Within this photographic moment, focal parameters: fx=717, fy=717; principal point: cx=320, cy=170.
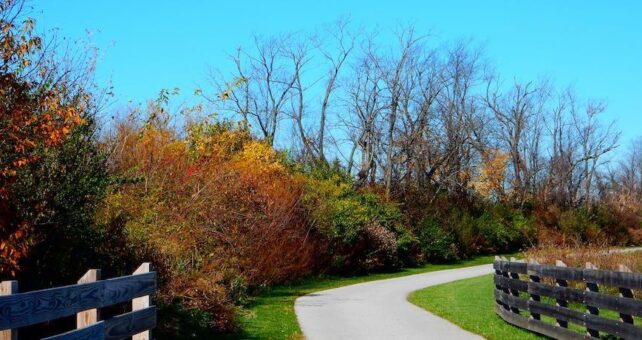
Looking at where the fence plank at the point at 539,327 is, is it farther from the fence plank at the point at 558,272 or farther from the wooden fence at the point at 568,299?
the fence plank at the point at 558,272

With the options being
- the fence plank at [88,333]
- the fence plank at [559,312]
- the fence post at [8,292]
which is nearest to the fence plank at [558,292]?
the fence plank at [559,312]

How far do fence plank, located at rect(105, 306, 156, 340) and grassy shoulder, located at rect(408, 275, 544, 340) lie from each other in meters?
6.36

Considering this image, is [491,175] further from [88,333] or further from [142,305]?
[88,333]

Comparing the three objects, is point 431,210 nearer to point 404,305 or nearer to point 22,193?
point 404,305

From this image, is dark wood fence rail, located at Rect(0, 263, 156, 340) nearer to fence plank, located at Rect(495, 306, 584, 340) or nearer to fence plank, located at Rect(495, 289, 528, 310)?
fence plank, located at Rect(495, 306, 584, 340)

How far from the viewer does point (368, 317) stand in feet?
51.5

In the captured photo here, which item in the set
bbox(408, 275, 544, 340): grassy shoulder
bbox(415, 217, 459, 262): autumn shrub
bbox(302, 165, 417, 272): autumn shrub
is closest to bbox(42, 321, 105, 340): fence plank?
Answer: bbox(408, 275, 544, 340): grassy shoulder

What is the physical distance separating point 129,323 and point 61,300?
6.10 feet

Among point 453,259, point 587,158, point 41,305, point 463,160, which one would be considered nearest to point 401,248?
point 453,259

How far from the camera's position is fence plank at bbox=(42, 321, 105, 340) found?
6.19 meters

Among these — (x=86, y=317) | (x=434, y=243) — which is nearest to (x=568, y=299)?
(x=86, y=317)

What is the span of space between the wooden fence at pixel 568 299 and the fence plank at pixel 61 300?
6368 millimetres

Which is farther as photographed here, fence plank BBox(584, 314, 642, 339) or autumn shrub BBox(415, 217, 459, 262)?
autumn shrub BBox(415, 217, 459, 262)

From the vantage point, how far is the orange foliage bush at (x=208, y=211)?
13789mm
